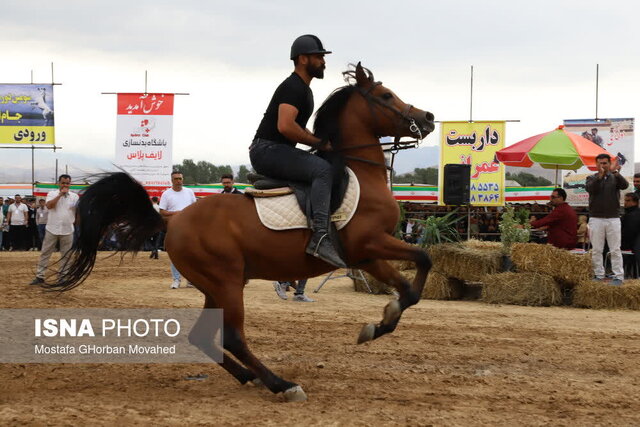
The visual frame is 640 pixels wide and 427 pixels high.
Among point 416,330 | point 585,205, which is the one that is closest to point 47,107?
point 585,205

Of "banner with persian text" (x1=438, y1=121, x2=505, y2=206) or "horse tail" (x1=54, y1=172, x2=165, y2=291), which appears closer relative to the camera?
"horse tail" (x1=54, y1=172, x2=165, y2=291)

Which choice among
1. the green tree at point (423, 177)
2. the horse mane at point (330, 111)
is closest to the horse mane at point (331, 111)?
the horse mane at point (330, 111)

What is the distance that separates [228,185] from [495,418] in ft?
32.6

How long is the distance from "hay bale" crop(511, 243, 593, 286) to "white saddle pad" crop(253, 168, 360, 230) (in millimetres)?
7858

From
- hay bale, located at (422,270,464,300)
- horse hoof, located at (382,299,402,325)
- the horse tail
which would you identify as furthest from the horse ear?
hay bale, located at (422,270,464,300)

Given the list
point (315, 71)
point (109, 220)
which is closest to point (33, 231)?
point (109, 220)

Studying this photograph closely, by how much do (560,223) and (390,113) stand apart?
9.06 meters

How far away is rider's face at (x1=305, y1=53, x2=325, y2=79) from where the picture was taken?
7.18 meters

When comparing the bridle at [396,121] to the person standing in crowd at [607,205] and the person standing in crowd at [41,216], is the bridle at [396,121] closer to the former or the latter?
the person standing in crowd at [607,205]

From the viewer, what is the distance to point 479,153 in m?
25.0

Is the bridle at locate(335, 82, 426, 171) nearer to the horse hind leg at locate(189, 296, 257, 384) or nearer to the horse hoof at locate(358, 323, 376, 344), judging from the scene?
the horse hoof at locate(358, 323, 376, 344)

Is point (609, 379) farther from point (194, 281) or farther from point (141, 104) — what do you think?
point (141, 104)

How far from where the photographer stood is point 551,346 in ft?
29.5

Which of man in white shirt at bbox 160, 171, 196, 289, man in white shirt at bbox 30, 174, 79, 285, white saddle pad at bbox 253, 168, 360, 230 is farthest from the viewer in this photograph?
man in white shirt at bbox 160, 171, 196, 289
